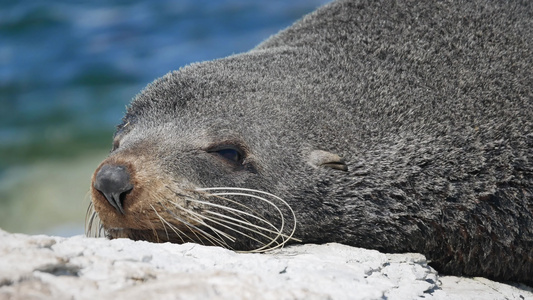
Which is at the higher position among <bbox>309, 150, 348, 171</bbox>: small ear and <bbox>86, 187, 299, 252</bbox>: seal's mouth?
<bbox>309, 150, 348, 171</bbox>: small ear

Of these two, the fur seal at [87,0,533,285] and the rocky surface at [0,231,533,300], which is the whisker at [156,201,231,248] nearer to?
the fur seal at [87,0,533,285]

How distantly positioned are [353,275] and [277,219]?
34.6 inches

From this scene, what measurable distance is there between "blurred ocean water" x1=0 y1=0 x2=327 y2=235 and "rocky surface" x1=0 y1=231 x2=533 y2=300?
7.09 metres

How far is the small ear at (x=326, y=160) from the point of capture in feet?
14.6

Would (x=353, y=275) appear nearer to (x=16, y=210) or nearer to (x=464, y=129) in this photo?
(x=464, y=129)

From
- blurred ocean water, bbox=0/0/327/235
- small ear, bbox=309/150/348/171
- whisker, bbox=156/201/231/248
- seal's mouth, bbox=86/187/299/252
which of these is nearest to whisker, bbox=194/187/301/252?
seal's mouth, bbox=86/187/299/252

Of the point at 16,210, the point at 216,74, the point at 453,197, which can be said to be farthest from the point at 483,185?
the point at 16,210

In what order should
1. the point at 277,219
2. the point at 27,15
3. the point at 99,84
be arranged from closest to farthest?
the point at 277,219 → the point at 99,84 → the point at 27,15

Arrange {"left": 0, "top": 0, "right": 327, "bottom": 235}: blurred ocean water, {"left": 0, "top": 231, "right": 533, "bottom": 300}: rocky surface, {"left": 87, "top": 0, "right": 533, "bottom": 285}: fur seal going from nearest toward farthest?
{"left": 0, "top": 231, "right": 533, "bottom": 300}: rocky surface, {"left": 87, "top": 0, "right": 533, "bottom": 285}: fur seal, {"left": 0, "top": 0, "right": 327, "bottom": 235}: blurred ocean water

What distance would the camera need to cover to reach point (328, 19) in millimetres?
5605

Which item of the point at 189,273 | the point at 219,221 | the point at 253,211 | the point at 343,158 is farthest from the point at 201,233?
the point at 189,273

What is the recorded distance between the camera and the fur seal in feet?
13.6

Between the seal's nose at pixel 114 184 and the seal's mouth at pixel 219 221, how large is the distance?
0.33ft

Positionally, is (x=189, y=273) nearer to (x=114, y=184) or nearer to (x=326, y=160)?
(x=114, y=184)
